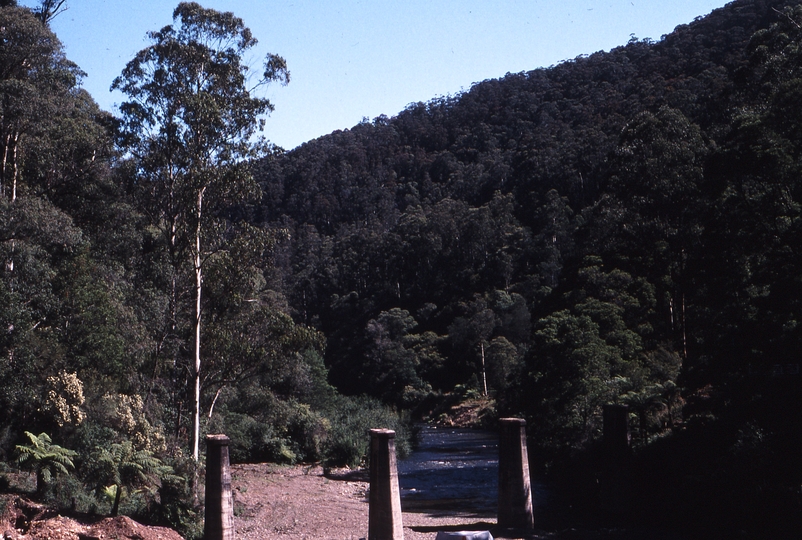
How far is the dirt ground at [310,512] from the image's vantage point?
2219cm

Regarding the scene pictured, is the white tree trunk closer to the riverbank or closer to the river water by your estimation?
the riverbank

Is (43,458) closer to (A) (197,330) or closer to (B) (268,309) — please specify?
(A) (197,330)

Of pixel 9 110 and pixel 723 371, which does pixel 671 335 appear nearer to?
pixel 723 371

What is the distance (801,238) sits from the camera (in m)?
17.2

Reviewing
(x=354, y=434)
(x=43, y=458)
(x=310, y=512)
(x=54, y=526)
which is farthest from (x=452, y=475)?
(x=54, y=526)

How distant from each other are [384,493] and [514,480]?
432 centimetres

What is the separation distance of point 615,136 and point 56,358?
68121 mm

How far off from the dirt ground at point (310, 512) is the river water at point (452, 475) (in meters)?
1.39

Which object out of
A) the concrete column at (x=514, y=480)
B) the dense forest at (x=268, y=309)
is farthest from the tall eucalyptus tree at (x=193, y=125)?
the concrete column at (x=514, y=480)

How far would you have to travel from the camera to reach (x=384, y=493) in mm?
18672

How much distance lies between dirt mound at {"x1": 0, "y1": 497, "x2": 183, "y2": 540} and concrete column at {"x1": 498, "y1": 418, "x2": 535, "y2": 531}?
870 cm

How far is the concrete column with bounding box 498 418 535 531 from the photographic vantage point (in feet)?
69.5

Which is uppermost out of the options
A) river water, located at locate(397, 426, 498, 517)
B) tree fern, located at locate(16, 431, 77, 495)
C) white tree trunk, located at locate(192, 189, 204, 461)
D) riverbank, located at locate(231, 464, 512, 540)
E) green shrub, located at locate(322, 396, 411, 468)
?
white tree trunk, located at locate(192, 189, 204, 461)

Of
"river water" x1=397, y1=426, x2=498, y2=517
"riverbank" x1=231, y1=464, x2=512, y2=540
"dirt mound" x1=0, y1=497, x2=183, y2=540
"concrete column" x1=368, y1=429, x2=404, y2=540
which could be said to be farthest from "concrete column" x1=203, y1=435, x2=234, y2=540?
"river water" x1=397, y1=426, x2=498, y2=517
